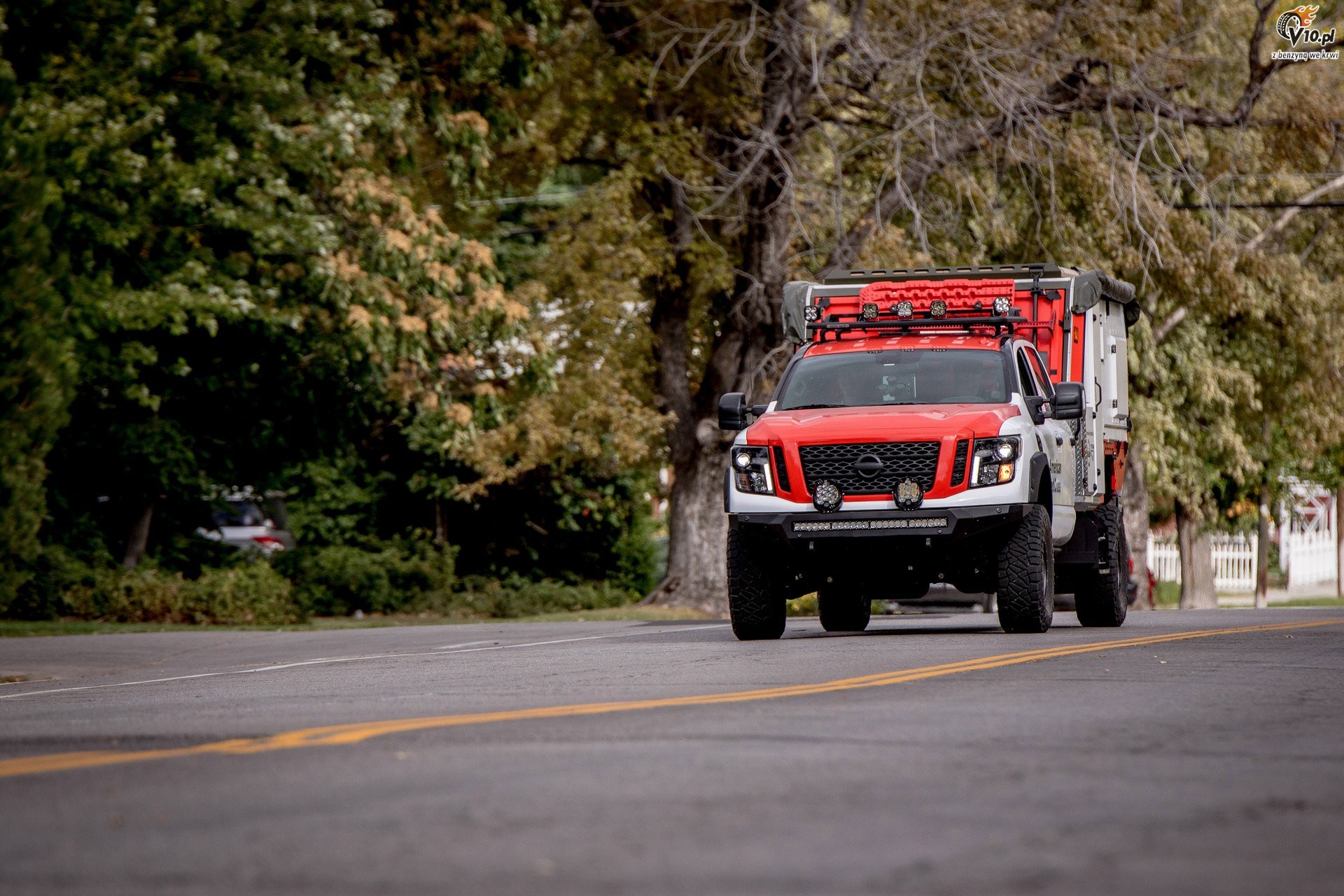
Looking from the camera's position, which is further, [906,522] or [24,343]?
[24,343]

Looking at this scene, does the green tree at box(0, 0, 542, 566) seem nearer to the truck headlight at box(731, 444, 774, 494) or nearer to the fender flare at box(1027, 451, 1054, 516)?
the truck headlight at box(731, 444, 774, 494)

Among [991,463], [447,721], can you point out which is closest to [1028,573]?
[991,463]

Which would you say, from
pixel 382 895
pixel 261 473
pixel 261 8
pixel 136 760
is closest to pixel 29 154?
pixel 261 8

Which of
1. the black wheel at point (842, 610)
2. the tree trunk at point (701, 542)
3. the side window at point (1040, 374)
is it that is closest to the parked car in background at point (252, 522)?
the tree trunk at point (701, 542)

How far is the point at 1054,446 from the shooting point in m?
16.2

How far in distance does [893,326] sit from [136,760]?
34.4 ft

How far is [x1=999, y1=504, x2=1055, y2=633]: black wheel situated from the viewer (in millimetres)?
15000

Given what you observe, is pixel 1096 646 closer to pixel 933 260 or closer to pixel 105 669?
pixel 105 669

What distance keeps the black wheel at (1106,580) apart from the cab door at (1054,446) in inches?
38.1

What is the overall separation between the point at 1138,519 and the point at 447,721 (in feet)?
89.3

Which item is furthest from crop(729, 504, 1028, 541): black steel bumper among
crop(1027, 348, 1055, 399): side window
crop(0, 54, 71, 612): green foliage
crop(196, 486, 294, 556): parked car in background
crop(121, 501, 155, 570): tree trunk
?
crop(196, 486, 294, 556): parked car in background

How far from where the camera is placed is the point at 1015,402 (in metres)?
→ 15.5

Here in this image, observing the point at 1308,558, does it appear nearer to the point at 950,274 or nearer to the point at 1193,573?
the point at 1193,573

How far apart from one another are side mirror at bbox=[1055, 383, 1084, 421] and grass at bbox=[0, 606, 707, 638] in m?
8.97
